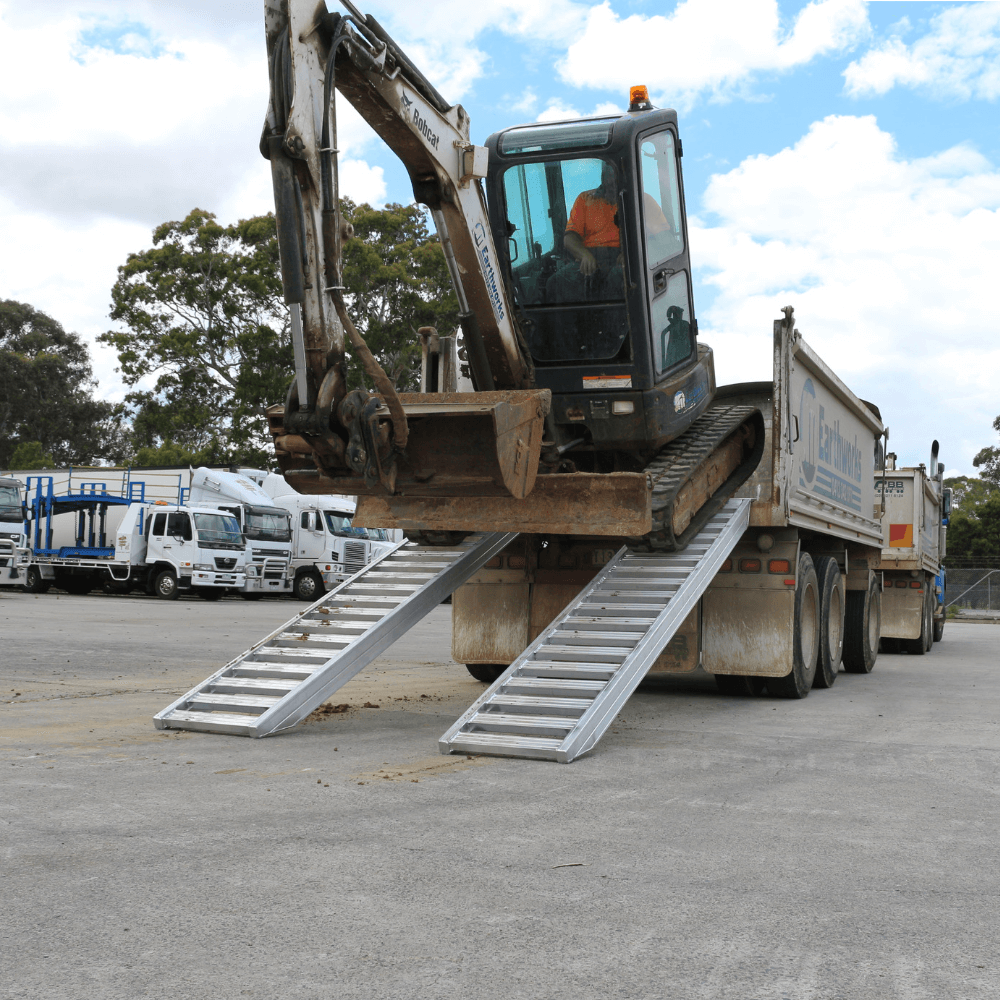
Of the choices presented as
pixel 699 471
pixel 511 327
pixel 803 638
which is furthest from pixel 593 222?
pixel 803 638

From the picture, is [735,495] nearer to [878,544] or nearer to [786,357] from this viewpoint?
[786,357]

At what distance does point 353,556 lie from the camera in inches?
1256

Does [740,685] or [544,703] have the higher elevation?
[544,703]

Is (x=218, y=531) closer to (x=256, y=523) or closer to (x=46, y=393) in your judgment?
(x=256, y=523)

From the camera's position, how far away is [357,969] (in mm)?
3330

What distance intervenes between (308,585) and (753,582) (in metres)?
23.3

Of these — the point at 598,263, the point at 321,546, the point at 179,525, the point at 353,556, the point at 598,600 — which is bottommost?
the point at 598,600

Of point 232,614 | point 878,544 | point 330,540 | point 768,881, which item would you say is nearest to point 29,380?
point 330,540

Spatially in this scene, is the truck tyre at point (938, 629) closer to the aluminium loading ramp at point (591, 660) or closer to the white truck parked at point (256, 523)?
the aluminium loading ramp at point (591, 660)

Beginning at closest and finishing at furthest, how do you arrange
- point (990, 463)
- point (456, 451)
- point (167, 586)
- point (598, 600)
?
point (456, 451), point (598, 600), point (167, 586), point (990, 463)

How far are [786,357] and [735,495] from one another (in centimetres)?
137

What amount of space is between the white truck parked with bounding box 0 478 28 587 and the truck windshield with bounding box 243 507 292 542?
229 inches

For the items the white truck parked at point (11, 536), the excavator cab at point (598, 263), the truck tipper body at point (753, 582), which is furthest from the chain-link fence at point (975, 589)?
the excavator cab at point (598, 263)

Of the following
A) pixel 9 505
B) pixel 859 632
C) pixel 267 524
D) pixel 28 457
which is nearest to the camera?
pixel 859 632
